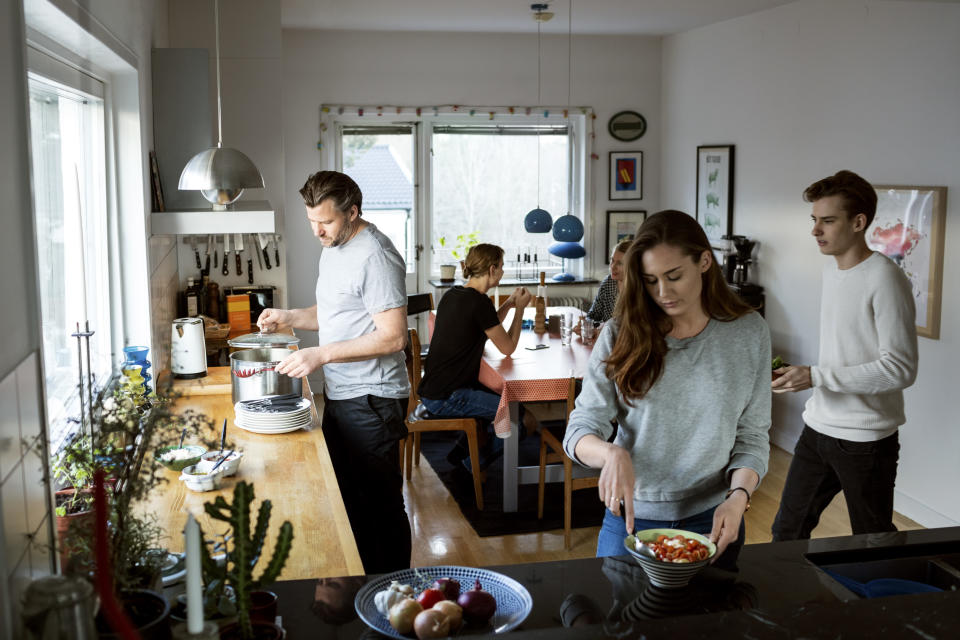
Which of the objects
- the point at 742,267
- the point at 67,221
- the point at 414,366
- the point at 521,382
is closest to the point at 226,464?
the point at 67,221

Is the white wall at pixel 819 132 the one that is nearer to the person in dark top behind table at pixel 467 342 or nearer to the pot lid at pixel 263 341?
the person in dark top behind table at pixel 467 342

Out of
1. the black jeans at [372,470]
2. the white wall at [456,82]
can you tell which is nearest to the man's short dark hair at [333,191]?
the black jeans at [372,470]

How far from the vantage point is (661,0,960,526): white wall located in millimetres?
4352

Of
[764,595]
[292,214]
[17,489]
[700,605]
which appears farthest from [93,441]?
[292,214]

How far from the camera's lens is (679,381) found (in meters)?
1.99

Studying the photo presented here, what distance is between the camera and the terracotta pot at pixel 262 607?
1.39m

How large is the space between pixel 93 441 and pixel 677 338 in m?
1.23

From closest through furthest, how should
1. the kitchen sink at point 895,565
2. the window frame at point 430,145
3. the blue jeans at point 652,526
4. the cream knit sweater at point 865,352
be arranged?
the kitchen sink at point 895,565 < the blue jeans at point 652,526 < the cream knit sweater at point 865,352 < the window frame at point 430,145

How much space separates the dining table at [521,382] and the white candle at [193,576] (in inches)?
115

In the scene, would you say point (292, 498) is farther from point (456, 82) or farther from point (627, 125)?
point (627, 125)

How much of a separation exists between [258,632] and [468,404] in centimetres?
327

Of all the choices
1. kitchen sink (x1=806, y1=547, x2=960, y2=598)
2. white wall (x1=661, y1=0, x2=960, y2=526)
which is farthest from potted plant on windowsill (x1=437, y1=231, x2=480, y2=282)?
kitchen sink (x1=806, y1=547, x2=960, y2=598)

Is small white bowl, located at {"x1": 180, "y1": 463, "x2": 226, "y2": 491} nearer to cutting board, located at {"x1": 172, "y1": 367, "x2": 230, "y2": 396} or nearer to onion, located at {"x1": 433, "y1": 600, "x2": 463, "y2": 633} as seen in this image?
cutting board, located at {"x1": 172, "y1": 367, "x2": 230, "y2": 396}

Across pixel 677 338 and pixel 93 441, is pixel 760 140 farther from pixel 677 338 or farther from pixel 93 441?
pixel 93 441
